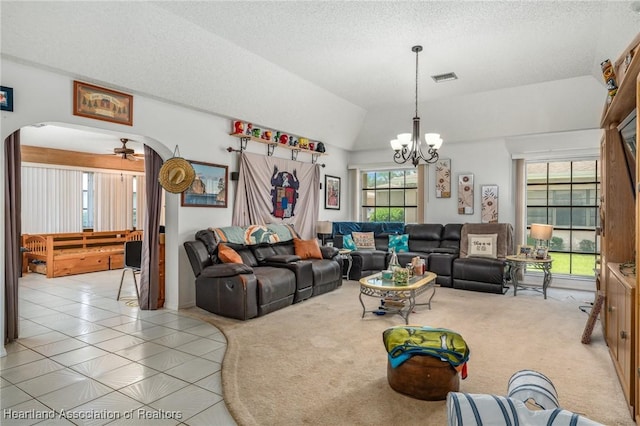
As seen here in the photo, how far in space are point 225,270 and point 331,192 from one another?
3.85m

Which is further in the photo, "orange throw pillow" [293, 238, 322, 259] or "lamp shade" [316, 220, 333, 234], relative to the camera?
"lamp shade" [316, 220, 333, 234]

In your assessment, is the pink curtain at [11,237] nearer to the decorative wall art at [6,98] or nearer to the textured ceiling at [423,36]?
the decorative wall art at [6,98]

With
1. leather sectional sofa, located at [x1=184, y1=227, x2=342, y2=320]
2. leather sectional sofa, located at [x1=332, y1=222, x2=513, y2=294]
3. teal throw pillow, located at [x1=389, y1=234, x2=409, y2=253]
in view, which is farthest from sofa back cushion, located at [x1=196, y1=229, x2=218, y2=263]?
teal throw pillow, located at [x1=389, y1=234, x2=409, y2=253]

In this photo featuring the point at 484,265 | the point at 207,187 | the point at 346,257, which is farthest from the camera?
→ the point at 346,257

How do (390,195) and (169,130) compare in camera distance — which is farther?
(390,195)

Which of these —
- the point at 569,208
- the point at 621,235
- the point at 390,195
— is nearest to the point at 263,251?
the point at 390,195

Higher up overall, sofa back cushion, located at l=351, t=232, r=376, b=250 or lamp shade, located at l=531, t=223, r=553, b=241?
lamp shade, located at l=531, t=223, r=553, b=241

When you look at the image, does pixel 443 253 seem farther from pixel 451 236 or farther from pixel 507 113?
pixel 507 113

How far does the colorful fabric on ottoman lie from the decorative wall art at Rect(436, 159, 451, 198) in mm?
4718

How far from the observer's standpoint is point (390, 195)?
316 inches

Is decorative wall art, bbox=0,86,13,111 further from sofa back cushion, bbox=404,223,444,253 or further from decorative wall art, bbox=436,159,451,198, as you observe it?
decorative wall art, bbox=436,159,451,198

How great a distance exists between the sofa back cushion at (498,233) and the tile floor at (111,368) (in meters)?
4.35

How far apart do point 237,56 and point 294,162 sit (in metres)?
2.41

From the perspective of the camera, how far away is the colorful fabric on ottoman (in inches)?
96.0
